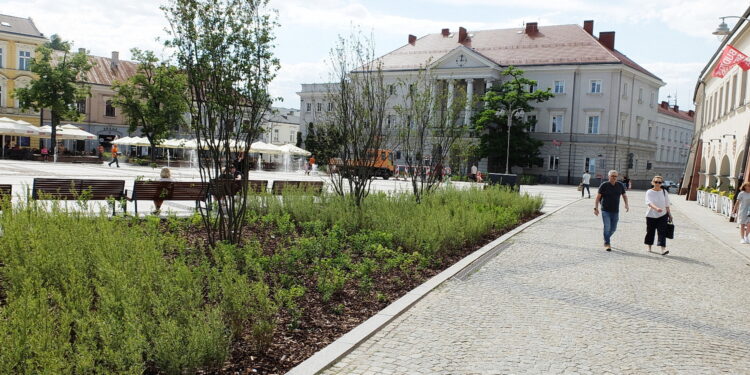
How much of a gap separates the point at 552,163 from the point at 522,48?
12.6 metres

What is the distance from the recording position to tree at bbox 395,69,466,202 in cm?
1808

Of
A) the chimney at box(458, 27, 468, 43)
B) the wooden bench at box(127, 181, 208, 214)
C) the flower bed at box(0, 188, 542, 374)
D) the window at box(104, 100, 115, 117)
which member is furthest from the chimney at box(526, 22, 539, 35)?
the flower bed at box(0, 188, 542, 374)

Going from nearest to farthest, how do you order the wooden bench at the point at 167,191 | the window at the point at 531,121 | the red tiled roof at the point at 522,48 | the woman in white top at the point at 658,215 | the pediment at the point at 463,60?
the woman in white top at the point at 658,215 < the wooden bench at the point at 167,191 < the window at the point at 531,121 < the red tiled roof at the point at 522,48 < the pediment at the point at 463,60

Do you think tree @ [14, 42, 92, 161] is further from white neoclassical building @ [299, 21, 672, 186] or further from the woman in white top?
the woman in white top

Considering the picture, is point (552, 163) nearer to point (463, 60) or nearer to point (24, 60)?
point (463, 60)

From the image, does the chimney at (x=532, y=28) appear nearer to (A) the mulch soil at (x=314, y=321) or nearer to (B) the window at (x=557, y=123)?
(B) the window at (x=557, y=123)

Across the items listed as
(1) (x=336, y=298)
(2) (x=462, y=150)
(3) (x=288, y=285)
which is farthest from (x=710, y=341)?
(2) (x=462, y=150)

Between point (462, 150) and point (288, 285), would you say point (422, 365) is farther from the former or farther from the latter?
point (462, 150)

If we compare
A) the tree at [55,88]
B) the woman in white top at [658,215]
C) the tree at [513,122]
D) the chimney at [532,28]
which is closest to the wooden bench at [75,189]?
the woman in white top at [658,215]

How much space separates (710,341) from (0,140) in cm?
6555

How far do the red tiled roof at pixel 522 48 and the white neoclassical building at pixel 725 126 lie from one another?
716 inches

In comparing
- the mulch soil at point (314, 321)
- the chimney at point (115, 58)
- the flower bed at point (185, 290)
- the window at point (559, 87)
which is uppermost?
the chimney at point (115, 58)

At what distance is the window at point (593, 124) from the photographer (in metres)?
60.1

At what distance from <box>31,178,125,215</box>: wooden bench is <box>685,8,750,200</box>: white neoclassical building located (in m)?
20.3
